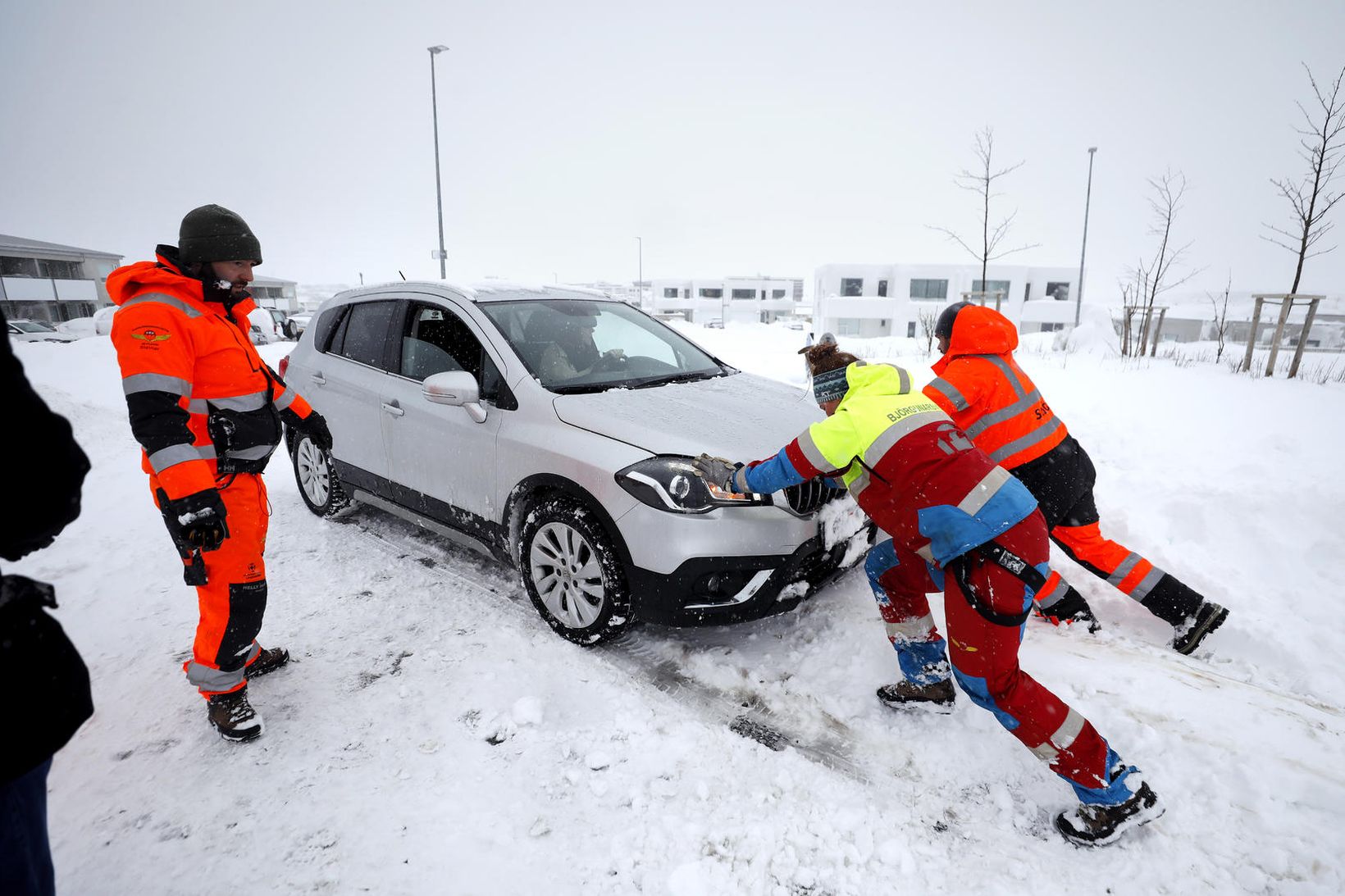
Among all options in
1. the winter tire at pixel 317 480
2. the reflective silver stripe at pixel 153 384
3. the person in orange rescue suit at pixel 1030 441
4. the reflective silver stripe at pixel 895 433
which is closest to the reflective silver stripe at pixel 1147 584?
the person in orange rescue suit at pixel 1030 441

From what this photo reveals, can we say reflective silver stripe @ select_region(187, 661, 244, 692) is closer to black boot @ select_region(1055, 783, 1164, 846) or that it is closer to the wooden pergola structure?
black boot @ select_region(1055, 783, 1164, 846)

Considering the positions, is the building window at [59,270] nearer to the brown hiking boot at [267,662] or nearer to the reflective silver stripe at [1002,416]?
the brown hiking boot at [267,662]

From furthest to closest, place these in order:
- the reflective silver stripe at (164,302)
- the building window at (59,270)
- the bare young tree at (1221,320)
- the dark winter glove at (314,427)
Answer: the building window at (59,270) → the bare young tree at (1221,320) → the dark winter glove at (314,427) → the reflective silver stripe at (164,302)

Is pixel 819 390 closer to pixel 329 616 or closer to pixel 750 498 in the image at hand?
pixel 750 498

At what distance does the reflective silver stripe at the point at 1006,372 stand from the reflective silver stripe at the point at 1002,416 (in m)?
0.04

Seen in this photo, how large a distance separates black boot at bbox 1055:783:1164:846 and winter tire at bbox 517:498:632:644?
1871mm

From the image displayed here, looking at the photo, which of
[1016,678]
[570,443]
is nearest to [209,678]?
[570,443]

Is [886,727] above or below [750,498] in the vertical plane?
below

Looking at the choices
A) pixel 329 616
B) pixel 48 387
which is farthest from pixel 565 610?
pixel 48 387

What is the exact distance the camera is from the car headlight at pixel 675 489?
278 centimetres

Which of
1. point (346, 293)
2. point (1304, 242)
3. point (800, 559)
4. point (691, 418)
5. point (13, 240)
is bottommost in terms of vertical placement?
point (800, 559)

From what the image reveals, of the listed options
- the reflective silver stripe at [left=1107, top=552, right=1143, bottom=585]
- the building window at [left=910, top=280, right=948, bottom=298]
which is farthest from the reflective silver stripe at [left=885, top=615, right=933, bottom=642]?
the building window at [left=910, top=280, right=948, bottom=298]

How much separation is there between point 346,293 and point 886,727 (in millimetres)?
4483

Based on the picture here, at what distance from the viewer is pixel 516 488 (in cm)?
327
